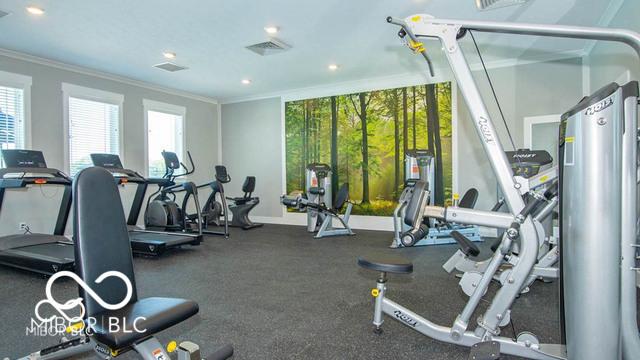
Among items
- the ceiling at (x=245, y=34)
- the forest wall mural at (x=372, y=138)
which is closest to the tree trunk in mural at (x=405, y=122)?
the forest wall mural at (x=372, y=138)

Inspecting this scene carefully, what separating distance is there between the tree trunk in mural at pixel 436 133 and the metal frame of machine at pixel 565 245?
4.32 meters

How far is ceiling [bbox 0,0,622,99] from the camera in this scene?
3.76m

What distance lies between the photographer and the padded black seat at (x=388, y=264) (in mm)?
1940

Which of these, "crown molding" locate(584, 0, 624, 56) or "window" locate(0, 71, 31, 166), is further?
"window" locate(0, 71, 31, 166)

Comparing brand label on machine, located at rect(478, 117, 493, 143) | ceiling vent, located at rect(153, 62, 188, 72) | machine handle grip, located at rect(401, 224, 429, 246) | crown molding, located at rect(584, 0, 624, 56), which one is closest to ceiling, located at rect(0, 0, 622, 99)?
crown molding, located at rect(584, 0, 624, 56)

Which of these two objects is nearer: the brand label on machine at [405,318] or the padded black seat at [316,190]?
the brand label on machine at [405,318]

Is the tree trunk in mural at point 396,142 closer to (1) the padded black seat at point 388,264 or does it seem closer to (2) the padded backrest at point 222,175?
(2) the padded backrest at point 222,175

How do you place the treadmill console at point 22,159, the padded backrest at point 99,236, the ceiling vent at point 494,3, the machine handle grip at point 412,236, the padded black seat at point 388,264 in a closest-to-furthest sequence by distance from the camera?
the padded backrest at point 99,236
the machine handle grip at point 412,236
the padded black seat at point 388,264
the ceiling vent at point 494,3
the treadmill console at point 22,159

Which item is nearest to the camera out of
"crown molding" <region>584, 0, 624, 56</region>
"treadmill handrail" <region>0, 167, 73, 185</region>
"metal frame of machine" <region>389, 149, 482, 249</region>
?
"crown molding" <region>584, 0, 624, 56</region>

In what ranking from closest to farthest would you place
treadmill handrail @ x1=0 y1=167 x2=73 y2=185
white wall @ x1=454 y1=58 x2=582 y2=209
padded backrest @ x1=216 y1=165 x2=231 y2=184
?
treadmill handrail @ x1=0 y1=167 x2=73 y2=185 → white wall @ x1=454 y1=58 x2=582 y2=209 → padded backrest @ x1=216 y1=165 x2=231 y2=184

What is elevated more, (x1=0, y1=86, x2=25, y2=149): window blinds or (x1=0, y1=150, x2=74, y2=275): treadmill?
(x1=0, y1=86, x2=25, y2=149): window blinds

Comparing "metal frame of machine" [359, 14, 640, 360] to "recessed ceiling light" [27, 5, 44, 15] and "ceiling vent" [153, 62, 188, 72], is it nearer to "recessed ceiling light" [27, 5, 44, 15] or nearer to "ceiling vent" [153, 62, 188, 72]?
"recessed ceiling light" [27, 5, 44, 15]

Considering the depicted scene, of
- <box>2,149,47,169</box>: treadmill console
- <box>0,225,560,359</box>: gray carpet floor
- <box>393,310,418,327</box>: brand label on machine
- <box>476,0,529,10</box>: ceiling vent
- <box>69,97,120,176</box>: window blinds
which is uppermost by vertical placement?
<box>476,0,529,10</box>: ceiling vent

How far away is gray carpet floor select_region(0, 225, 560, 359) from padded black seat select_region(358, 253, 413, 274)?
499 millimetres
